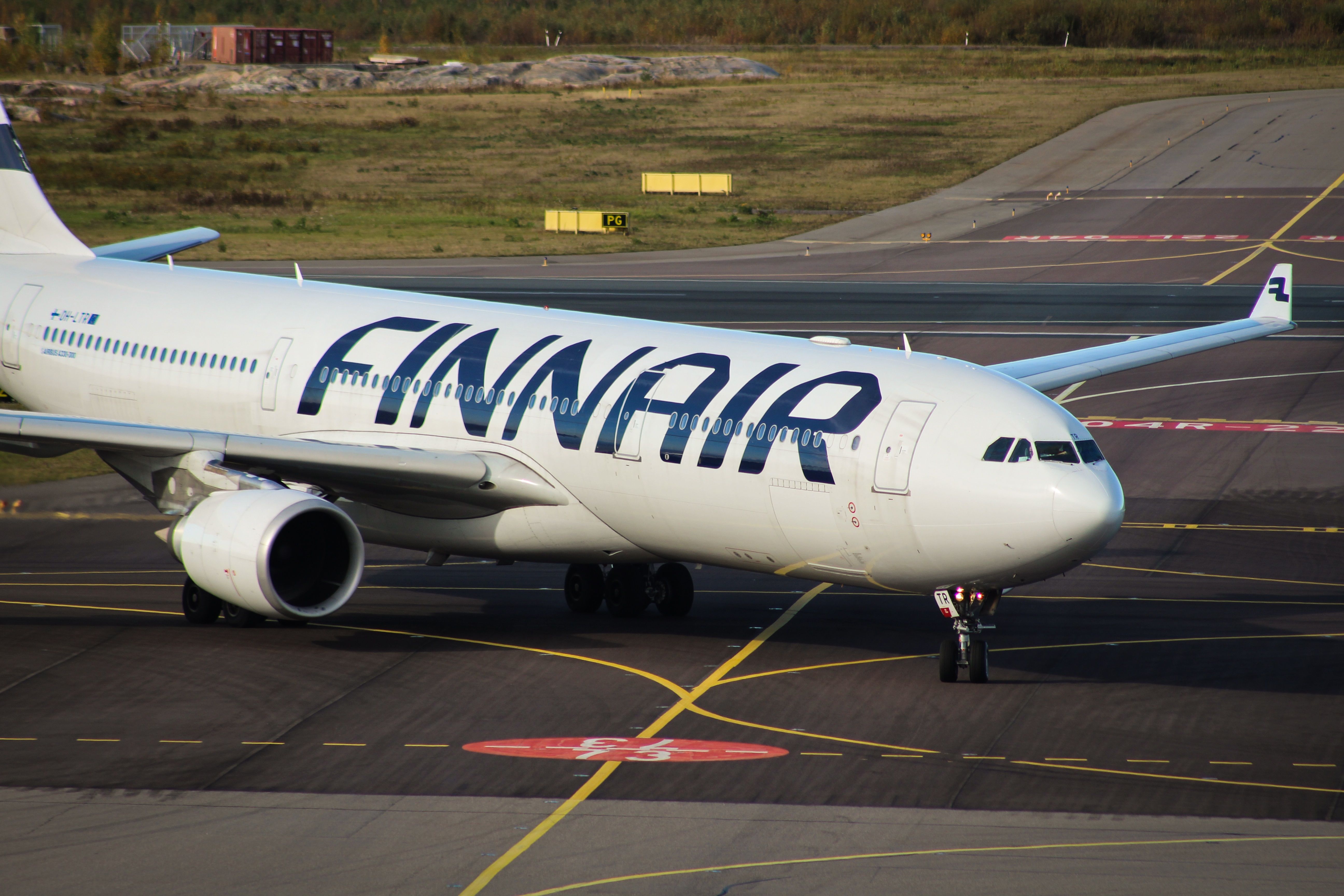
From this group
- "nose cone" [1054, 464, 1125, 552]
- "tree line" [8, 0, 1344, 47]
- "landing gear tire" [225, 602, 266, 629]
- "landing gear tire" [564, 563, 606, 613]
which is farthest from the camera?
"tree line" [8, 0, 1344, 47]

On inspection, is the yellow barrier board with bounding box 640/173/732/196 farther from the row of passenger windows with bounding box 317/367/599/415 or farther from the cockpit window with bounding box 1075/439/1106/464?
the cockpit window with bounding box 1075/439/1106/464

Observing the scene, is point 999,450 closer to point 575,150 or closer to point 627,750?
point 627,750

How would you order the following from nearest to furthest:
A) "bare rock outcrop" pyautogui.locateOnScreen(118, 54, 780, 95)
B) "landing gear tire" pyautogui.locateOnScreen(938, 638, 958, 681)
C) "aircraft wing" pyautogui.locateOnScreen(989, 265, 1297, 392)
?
1. "landing gear tire" pyautogui.locateOnScreen(938, 638, 958, 681)
2. "aircraft wing" pyautogui.locateOnScreen(989, 265, 1297, 392)
3. "bare rock outcrop" pyautogui.locateOnScreen(118, 54, 780, 95)

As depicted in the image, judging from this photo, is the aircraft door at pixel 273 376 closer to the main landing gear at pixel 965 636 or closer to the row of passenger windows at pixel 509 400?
the row of passenger windows at pixel 509 400

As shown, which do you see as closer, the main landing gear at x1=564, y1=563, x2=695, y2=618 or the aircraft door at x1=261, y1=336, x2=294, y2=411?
the main landing gear at x1=564, y1=563, x2=695, y2=618

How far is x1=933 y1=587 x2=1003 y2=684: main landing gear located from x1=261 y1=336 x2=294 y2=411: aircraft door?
40.7 feet

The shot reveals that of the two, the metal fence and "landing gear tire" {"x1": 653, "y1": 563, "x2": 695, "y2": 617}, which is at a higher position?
the metal fence

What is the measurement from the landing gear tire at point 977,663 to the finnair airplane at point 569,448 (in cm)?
4

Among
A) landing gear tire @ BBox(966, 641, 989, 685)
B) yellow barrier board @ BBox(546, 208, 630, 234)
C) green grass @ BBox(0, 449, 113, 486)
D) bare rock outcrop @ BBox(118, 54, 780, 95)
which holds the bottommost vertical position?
green grass @ BBox(0, 449, 113, 486)

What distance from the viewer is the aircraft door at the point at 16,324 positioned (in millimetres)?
32781

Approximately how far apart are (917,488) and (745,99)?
111 metres

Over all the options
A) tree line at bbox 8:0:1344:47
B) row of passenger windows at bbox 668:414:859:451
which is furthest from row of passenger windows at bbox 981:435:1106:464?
tree line at bbox 8:0:1344:47

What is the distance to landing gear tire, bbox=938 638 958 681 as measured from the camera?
2267 cm

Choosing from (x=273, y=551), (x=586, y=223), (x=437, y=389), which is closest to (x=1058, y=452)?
(x=437, y=389)
